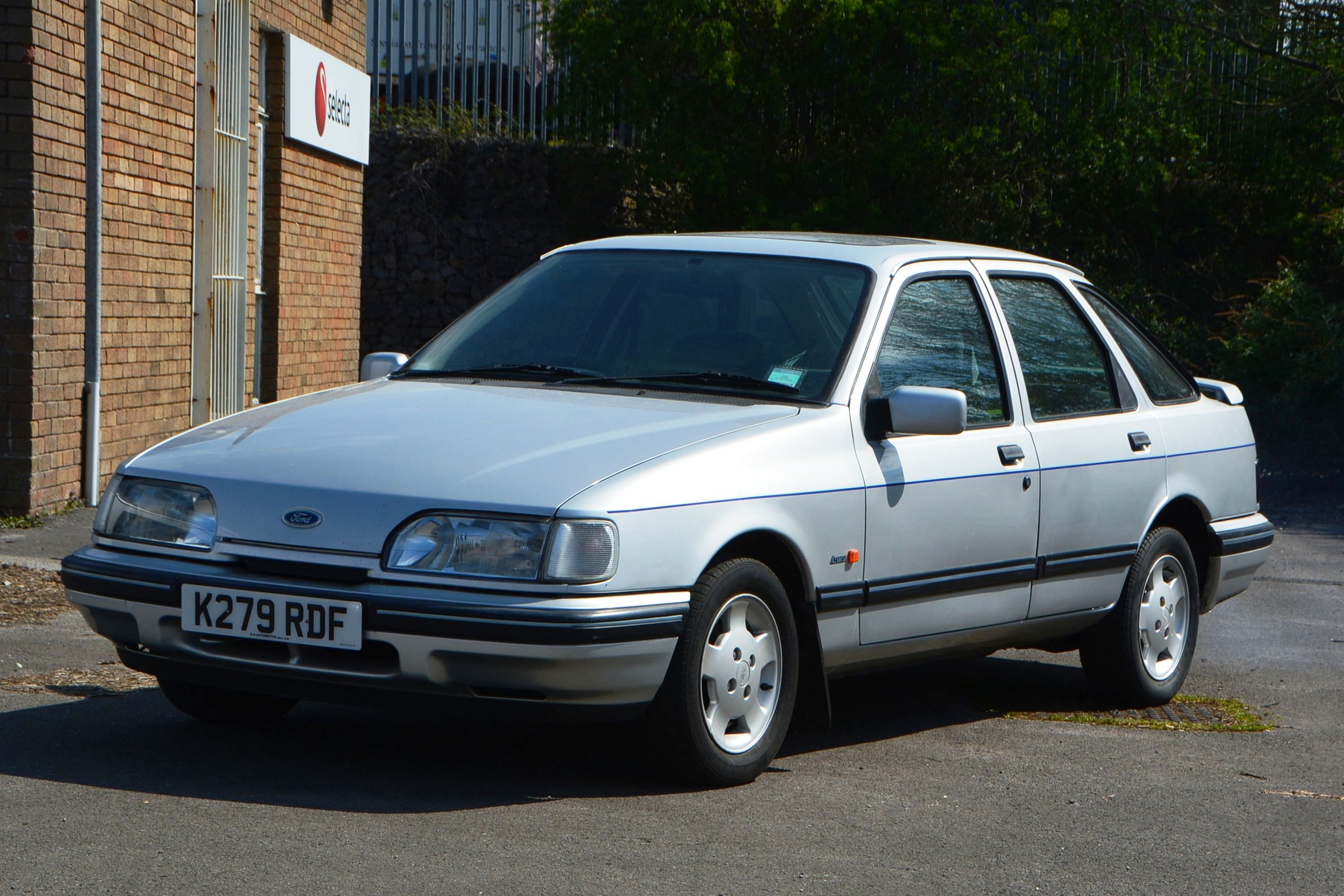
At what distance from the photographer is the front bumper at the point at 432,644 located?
416 centimetres

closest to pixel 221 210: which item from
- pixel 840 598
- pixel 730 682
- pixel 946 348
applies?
pixel 946 348

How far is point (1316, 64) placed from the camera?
1845 cm

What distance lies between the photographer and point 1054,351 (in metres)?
6.13

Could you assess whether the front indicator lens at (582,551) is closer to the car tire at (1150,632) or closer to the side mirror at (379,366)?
the side mirror at (379,366)

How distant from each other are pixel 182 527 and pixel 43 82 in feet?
18.0

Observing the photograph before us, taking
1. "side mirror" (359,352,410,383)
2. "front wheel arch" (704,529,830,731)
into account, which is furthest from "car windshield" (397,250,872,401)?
"front wheel arch" (704,529,830,731)

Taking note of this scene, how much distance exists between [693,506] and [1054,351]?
7.30 ft

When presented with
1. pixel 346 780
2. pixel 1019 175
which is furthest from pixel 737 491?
pixel 1019 175

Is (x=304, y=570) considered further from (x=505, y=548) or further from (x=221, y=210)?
(x=221, y=210)

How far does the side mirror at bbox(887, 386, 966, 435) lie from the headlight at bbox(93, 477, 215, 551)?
1966 millimetres

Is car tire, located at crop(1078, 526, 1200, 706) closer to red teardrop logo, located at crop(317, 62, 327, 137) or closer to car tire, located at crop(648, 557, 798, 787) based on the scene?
car tire, located at crop(648, 557, 798, 787)

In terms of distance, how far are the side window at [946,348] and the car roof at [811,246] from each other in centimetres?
13

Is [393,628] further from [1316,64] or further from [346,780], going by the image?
[1316,64]

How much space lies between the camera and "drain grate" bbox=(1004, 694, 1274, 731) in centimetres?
608
